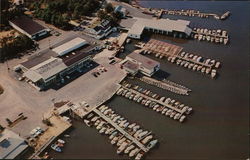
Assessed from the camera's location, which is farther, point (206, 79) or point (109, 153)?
point (206, 79)

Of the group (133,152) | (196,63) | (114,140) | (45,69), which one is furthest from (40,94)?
(196,63)

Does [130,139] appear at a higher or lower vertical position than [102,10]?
lower

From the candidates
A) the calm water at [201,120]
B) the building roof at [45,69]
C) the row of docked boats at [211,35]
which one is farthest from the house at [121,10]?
the building roof at [45,69]

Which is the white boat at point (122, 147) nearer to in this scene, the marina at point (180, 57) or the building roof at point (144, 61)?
the building roof at point (144, 61)

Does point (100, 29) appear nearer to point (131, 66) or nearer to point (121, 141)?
point (131, 66)

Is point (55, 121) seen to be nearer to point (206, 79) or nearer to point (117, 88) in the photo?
point (117, 88)

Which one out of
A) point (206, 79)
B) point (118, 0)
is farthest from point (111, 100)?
point (118, 0)

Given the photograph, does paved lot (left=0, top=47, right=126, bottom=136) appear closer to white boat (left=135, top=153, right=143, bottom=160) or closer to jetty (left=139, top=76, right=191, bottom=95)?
jetty (left=139, top=76, right=191, bottom=95)
